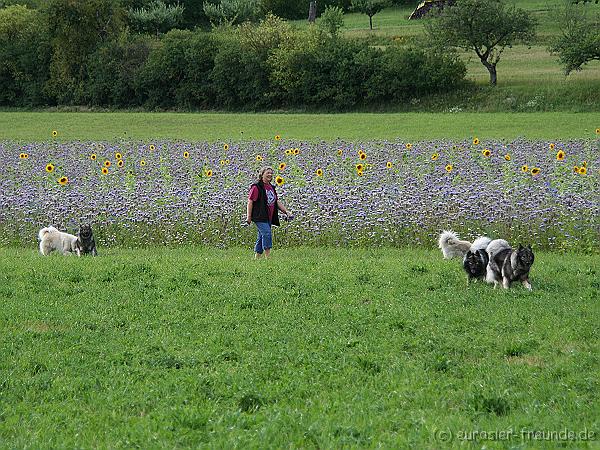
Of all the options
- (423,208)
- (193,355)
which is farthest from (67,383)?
(423,208)

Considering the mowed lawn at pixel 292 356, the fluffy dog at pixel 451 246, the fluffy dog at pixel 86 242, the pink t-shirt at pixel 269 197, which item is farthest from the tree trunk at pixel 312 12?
the mowed lawn at pixel 292 356

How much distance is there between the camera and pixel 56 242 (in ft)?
54.1

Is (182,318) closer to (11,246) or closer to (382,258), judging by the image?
(382,258)

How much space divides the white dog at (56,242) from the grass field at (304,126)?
21.5 metres

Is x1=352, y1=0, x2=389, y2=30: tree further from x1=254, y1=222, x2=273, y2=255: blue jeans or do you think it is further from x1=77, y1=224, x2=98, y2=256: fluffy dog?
x1=254, y1=222, x2=273, y2=255: blue jeans

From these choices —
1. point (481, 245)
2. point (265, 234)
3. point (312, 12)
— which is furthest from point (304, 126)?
point (312, 12)

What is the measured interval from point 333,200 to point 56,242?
5671 millimetres

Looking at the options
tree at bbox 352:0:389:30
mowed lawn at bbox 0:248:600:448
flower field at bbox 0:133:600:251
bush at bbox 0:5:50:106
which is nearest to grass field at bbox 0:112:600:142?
flower field at bbox 0:133:600:251

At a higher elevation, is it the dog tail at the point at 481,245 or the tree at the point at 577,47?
the tree at the point at 577,47

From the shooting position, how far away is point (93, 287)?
1234 cm

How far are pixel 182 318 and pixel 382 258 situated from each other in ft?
17.7

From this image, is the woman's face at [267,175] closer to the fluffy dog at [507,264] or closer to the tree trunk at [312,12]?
the fluffy dog at [507,264]

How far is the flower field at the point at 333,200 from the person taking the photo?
666 inches

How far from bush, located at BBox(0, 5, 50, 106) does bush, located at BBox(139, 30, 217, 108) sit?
989cm
